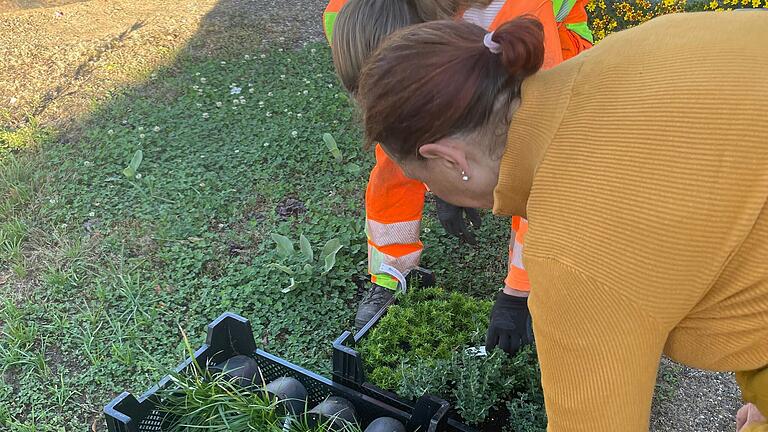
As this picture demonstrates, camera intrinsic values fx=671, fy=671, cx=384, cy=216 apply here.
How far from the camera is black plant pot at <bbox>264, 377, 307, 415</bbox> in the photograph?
2041 millimetres

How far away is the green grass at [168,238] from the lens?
2496mm

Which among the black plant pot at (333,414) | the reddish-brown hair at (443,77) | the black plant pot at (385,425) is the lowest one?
the black plant pot at (333,414)

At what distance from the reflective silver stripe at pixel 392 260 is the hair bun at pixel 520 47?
139cm

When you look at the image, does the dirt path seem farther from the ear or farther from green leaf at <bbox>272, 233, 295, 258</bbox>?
the ear

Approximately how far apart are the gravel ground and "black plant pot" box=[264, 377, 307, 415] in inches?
101

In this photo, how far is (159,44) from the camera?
4.77 metres

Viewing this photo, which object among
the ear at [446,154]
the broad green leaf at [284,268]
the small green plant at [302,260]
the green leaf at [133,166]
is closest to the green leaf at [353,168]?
the small green plant at [302,260]

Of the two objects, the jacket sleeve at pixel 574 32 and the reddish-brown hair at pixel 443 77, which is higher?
the reddish-brown hair at pixel 443 77

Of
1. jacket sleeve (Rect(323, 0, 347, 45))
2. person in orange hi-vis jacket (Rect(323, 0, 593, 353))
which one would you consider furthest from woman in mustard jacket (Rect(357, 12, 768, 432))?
jacket sleeve (Rect(323, 0, 347, 45))

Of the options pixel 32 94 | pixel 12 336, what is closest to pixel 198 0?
pixel 32 94

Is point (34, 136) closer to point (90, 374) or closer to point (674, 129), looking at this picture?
point (90, 374)

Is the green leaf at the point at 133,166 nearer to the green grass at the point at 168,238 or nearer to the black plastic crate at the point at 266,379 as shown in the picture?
the green grass at the point at 168,238

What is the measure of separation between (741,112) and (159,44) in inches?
175

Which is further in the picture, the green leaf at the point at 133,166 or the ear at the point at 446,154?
the green leaf at the point at 133,166
